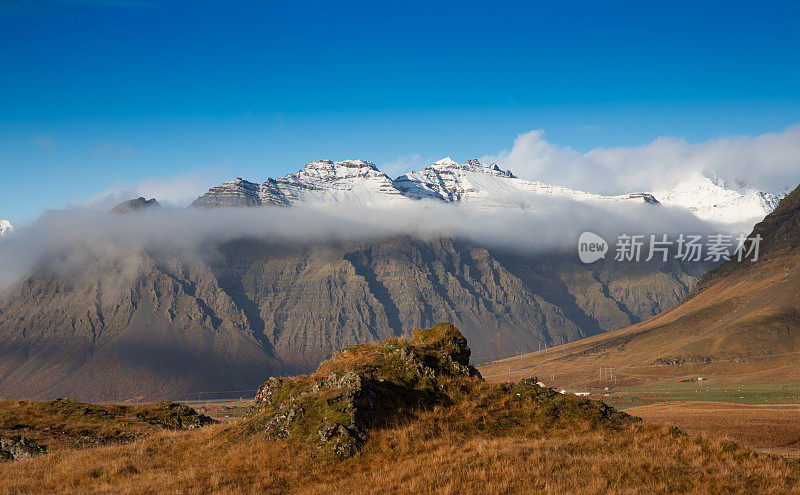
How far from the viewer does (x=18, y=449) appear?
34.0m

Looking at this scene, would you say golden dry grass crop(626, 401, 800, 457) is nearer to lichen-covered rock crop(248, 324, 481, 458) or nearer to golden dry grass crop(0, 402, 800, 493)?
lichen-covered rock crop(248, 324, 481, 458)

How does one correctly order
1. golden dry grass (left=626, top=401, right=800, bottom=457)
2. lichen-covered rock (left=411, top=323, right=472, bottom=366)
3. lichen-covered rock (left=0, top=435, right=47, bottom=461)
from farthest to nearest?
1. golden dry grass (left=626, top=401, right=800, bottom=457)
2. lichen-covered rock (left=411, top=323, right=472, bottom=366)
3. lichen-covered rock (left=0, top=435, right=47, bottom=461)

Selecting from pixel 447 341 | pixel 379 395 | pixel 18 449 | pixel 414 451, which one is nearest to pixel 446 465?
pixel 414 451

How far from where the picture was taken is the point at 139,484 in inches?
959

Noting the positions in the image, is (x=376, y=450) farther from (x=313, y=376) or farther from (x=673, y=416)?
(x=673, y=416)

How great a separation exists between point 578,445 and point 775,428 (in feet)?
145

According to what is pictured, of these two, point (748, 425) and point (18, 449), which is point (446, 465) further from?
point (748, 425)

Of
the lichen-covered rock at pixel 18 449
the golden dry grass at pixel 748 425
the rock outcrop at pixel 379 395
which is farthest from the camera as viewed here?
the golden dry grass at pixel 748 425

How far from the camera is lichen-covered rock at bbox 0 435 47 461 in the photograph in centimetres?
3338

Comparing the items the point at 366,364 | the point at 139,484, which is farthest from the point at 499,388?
the point at 139,484

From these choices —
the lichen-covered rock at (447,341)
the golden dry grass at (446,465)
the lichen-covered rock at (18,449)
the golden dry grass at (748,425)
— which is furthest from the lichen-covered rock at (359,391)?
the golden dry grass at (748,425)

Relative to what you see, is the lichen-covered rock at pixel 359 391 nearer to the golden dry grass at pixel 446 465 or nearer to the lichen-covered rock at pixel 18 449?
the golden dry grass at pixel 446 465

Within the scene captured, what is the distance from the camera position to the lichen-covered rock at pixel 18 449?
109 feet

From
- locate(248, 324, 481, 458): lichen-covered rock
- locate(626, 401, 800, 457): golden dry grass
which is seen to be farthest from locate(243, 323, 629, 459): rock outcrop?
locate(626, 401, 800, 457): golden dry grass
